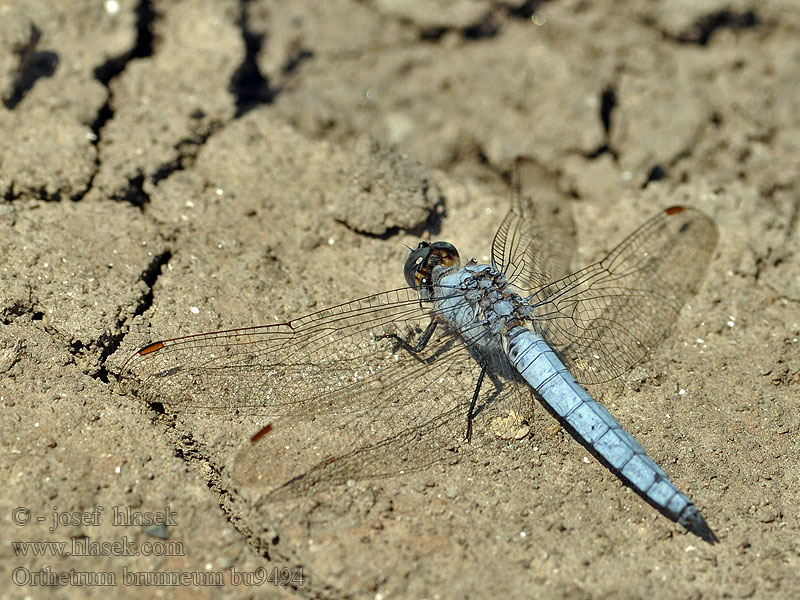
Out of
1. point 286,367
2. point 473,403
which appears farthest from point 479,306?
point 286,367

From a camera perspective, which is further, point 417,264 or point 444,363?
point 417,264

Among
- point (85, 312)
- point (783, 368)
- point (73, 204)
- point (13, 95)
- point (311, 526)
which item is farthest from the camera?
point (13, 95)

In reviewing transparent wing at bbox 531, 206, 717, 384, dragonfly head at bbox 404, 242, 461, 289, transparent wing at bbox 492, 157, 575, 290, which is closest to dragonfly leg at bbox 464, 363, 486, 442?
transparent wing at bbox 531, 206, 717, 384

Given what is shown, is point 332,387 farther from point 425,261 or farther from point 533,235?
point 533,235

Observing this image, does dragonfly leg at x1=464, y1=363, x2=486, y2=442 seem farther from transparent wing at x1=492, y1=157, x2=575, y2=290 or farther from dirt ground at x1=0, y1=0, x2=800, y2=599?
transparent wing at x1=492, y1=157, x2=575, y2=290

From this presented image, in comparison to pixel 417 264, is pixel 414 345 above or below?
below

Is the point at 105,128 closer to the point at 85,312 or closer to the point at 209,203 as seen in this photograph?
the point at 209,203

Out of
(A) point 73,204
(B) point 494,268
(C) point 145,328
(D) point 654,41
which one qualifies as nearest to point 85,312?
(C) point 145,328

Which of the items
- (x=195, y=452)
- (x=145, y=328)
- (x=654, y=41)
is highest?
(x=145, y=328)
